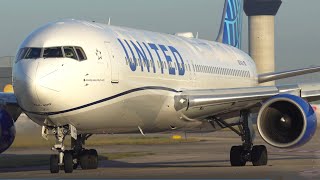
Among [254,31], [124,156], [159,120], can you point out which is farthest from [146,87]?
[254,31]

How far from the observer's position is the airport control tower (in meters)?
143

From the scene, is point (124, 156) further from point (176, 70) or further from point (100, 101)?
point (100, 101)

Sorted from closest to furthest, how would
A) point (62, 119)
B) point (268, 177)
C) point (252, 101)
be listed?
1. point (268, 177)
2. point (62, 119)
3. point (252, 101)

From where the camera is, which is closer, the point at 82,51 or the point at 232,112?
the point at 82,51

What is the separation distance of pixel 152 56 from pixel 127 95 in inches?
95.3

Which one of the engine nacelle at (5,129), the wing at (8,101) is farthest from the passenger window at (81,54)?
the engine nacelle at (5,129)

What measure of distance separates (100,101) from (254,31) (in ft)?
412

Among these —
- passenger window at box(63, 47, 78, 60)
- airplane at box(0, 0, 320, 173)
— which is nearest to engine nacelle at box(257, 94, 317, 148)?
airplane at box(0, 0, 320, 173)

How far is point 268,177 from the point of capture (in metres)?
18.0

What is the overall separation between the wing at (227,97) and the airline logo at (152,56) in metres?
0.93

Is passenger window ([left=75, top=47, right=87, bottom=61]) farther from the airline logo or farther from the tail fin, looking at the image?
the tail fin

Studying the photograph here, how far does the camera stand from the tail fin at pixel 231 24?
116 ft

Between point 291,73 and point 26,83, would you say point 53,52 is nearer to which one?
point 26,83

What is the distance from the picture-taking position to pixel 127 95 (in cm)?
2159
